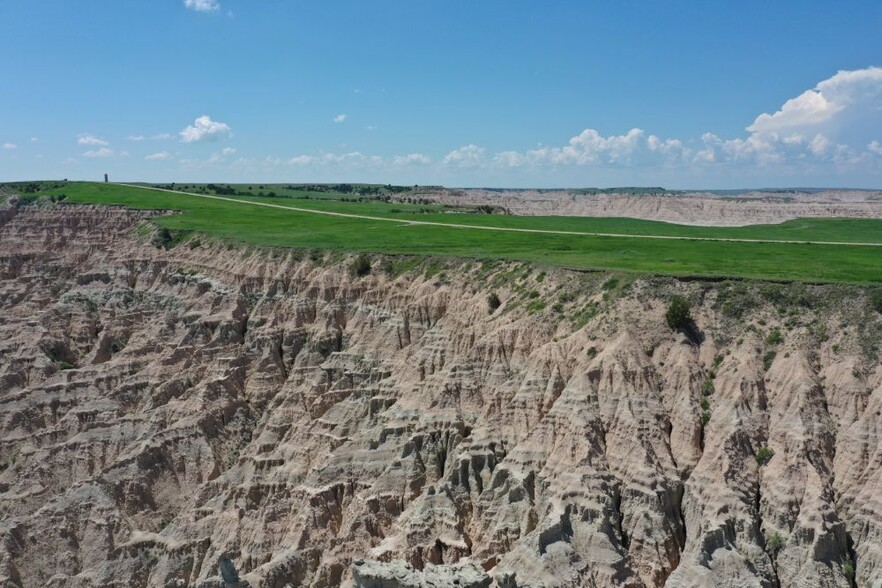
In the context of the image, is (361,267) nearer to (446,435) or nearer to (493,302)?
(493,302)

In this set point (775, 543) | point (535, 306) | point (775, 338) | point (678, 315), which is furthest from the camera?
point (535, 306)

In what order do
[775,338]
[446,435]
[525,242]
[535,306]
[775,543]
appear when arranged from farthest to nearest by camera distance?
[525,242] < [535,306] < [446,435] < [775,338] < [775,543]

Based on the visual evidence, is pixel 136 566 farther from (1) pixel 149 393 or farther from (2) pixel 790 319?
(2) pixel 790 319

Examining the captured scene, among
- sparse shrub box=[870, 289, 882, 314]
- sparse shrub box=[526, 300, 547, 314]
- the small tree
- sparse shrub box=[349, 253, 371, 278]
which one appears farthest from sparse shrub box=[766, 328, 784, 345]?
sparse shrub box=[349, 253, 371, 278]

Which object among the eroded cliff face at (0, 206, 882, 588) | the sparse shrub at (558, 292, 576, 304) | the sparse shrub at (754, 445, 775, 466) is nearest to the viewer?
the eroded cliff face at (0, 206, 882, 588)

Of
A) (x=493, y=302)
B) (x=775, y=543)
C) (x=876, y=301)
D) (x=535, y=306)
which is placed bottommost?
(x=775, y=543)

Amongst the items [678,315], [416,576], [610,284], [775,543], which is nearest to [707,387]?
[678,315]

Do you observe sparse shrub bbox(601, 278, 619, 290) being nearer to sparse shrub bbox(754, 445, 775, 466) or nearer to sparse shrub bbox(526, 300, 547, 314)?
sparse shrub bbox(526, 300, 547, 314)
